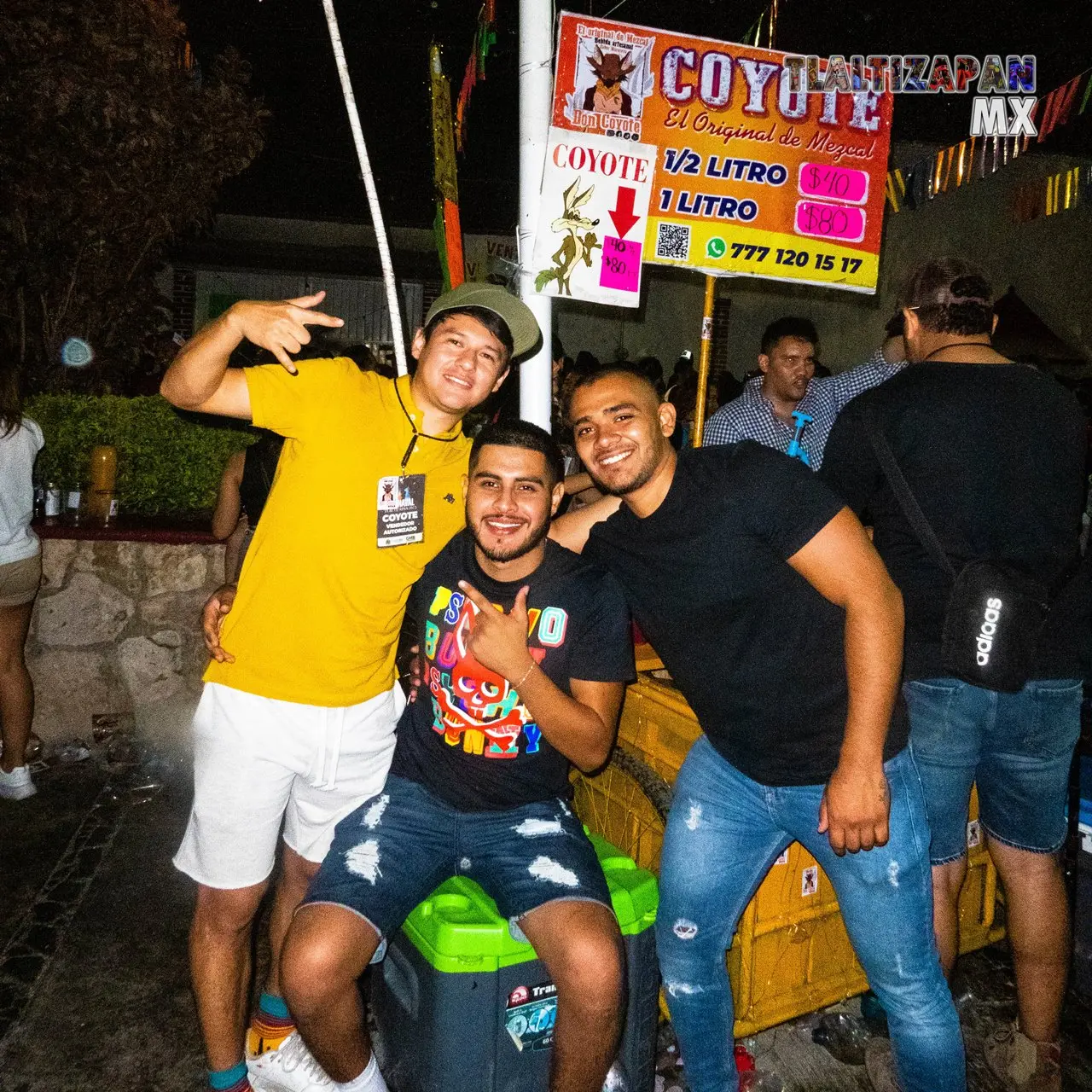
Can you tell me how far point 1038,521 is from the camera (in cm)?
230

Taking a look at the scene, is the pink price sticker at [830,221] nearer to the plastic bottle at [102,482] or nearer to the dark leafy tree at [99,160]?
the plastic bottle at [102,482]

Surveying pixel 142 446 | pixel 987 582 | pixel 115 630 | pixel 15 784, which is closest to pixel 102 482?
pixel 142 446

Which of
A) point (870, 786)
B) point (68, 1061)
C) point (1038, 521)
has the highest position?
point (1038, 521)

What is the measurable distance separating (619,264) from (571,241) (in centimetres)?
22

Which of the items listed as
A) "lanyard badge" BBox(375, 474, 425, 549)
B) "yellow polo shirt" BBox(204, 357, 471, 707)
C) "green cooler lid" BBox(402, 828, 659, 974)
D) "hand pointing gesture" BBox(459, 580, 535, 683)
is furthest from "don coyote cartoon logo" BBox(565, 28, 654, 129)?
"green cooler lid" BBox(402, 828, 659, 974)

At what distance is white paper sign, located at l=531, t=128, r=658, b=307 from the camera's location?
3162 millimetres

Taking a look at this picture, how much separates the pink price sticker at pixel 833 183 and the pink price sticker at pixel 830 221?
37 mm

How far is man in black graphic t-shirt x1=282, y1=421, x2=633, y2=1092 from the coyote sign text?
1217 mm

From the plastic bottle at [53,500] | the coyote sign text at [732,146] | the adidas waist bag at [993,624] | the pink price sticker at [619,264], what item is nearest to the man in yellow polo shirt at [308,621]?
the pink price sticker at [619,264]

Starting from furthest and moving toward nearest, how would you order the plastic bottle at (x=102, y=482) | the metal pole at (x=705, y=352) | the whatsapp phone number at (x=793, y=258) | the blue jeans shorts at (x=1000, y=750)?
the plastic bottle at (x=102, y=482) → the metal pole at (x=705, y=352) → the whatsapp phone number at (x=793, y=258) → the blue jeans shorts at (x=1000, y=750)

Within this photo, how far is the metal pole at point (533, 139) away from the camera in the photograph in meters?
3.17

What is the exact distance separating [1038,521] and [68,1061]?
3513mm


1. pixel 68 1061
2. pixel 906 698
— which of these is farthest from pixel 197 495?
pixel 906 698

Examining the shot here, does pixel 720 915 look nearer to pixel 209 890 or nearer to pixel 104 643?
pixel 209 890
